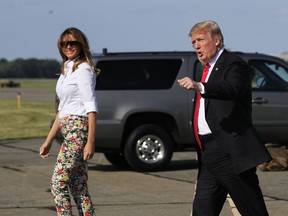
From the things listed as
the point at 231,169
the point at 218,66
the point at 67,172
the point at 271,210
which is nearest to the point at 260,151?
the point at 231,169

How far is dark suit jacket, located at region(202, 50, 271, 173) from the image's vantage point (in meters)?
5.71

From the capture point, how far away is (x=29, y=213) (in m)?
9.39

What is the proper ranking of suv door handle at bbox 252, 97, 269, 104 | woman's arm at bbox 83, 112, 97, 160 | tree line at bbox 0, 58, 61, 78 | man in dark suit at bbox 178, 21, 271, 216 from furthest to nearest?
tree line at bbox 0, 58, 61, 78
suv door handle at bbox 252, 97, 269, 104
woman's arm at bbox 83, 112, 97, 160
man in dark suit at bbox 178, 21, 271, 216

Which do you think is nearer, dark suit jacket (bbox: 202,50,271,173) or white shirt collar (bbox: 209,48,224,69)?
dark suit jacket (bbox: 202,50,271,173)

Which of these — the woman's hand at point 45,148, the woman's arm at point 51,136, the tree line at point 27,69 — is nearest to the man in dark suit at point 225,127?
the woman's arm at point 51,136

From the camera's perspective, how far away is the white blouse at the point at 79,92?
675 centimetres

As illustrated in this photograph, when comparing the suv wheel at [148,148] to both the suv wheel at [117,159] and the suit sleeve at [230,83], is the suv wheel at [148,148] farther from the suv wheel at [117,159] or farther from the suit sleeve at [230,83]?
the suit sleeve at [230,83]

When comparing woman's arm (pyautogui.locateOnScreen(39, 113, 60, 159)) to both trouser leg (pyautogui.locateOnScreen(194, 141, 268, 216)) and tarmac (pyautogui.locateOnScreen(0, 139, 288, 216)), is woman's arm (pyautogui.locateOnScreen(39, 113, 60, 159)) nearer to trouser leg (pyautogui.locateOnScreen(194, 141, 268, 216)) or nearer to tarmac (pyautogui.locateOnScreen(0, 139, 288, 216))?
trouser leg (pyautogui.locateOnScreen(194, 141, 268, 216))

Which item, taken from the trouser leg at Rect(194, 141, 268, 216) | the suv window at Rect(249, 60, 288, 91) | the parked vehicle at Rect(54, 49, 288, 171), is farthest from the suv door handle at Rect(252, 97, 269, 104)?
the trouser leg at Rect(194, 141, 268, 216)

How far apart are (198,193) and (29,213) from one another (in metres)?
3.73

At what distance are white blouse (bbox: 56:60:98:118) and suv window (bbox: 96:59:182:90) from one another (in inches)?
263

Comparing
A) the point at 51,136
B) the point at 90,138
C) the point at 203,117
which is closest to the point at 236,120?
the point at 203,117

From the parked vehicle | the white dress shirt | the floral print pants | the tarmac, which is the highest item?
the white dress shirt

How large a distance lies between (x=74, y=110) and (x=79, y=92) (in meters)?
0.15
